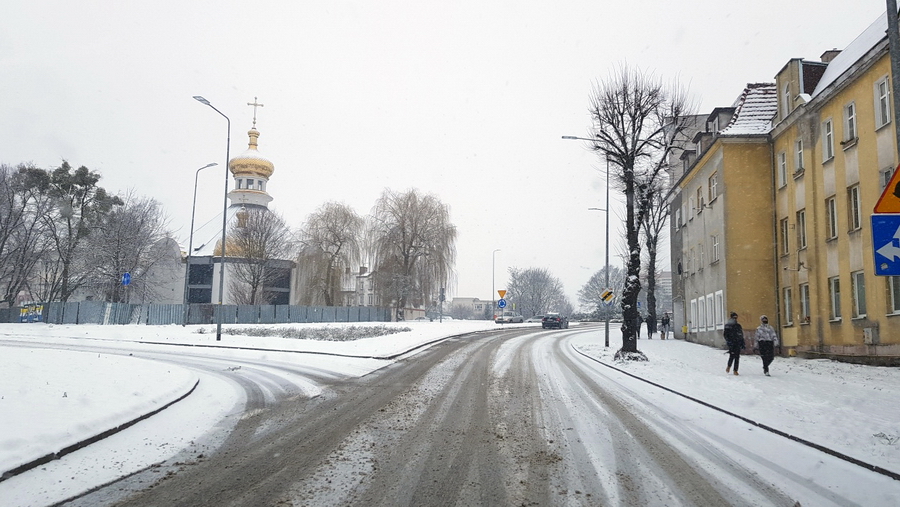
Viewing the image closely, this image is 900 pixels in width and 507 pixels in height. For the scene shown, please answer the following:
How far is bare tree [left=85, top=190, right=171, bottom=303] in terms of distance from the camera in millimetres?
42688

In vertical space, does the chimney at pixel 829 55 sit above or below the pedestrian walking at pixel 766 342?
above

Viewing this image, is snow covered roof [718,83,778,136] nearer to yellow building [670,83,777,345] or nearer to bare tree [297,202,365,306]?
yellow building [670,83,777,345]

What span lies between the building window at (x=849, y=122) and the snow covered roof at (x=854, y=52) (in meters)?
1.09

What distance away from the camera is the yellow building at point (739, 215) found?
24.1m

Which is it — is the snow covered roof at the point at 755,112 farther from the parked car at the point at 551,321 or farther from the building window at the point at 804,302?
the parked car at the point at 551,321

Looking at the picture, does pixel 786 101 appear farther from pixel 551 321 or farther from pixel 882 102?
pixel 551 321

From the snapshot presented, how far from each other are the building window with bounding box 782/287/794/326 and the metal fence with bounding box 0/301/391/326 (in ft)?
94.9

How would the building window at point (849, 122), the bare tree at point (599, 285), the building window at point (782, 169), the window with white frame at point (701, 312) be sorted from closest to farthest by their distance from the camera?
the building window at point (849, 122) → the building window at point (782, 169) → the window with white frame at point (701, 312) → the bare tree at point (599, 285)

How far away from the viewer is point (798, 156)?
21.7 metres

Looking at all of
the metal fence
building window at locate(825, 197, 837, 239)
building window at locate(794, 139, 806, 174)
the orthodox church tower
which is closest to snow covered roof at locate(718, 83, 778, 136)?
building window at locate(794, 139, 806, 174)

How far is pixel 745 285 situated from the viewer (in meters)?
24.1

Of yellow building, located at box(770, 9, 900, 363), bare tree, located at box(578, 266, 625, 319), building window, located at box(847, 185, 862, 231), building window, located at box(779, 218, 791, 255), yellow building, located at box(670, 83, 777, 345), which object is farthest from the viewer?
bare tree, located at box(578, 266, 625, 319)

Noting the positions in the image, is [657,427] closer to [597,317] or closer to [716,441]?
[716,441]

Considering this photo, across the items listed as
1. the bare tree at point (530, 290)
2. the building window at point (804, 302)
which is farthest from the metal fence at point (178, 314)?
the bare tree at point (530, 290)
